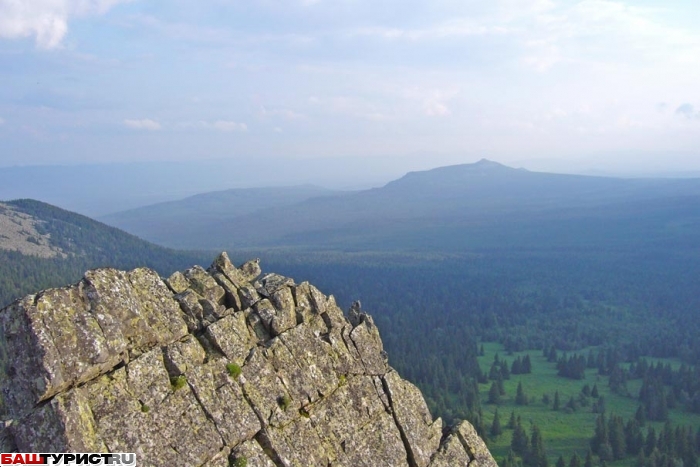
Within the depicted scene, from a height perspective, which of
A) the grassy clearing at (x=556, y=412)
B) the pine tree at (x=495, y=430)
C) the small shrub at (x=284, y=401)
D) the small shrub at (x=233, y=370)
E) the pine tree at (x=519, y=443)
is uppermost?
the small shrub at (x=233, y=370)

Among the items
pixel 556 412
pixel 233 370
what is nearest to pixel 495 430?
pixel 556 412

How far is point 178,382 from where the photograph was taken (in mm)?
21906

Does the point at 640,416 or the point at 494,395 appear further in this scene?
the point at 494,395

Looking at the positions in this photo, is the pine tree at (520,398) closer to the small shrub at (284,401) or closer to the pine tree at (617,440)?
the pine tree at (617,440)

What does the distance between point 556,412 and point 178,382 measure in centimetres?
9980

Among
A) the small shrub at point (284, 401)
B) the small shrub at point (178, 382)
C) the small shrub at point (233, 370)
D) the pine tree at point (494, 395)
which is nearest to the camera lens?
the small shrub at point (178, 382)

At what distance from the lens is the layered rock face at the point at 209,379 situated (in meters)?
19.7

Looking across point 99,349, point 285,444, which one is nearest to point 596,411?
point 285,444

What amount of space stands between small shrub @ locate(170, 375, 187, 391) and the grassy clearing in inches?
2652

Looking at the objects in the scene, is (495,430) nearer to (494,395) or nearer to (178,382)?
(494,395)

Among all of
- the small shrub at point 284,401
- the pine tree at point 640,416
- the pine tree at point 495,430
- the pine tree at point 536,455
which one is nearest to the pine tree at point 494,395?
the pine tree at point 495,430

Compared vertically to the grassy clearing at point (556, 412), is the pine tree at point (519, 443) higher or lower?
higher

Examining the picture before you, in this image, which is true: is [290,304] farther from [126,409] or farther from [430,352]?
[430,352]

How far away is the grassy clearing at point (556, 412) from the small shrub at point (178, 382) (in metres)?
67.4
